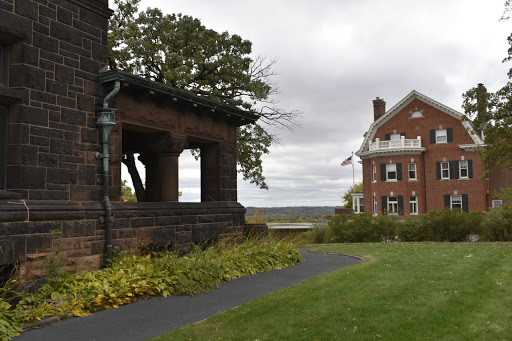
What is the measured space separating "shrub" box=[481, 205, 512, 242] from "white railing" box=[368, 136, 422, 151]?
1709cm

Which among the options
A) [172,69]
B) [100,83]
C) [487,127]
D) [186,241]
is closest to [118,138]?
[100,83]

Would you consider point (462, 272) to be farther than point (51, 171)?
Yes

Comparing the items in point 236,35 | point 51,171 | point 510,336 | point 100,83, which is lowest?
point 510,336

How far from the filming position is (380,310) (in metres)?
7.25

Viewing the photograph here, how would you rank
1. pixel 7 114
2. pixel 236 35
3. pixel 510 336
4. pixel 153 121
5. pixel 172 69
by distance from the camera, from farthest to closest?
1. pixel 236 35
2. pixel 172 69
3. pixel 153 121
4. pixel 7 114
5. pixel 510 336

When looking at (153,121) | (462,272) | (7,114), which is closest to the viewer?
(7,114)

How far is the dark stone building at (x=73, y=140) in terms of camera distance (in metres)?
8.42

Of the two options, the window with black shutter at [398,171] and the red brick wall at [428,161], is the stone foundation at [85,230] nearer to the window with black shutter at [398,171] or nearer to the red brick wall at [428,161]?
the window with black shutter at [398,171]

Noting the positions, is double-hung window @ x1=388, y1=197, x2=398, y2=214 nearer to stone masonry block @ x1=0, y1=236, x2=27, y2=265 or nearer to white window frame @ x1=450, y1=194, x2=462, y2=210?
white window frame @ x1=450, y1=194, x2=462, y2=210

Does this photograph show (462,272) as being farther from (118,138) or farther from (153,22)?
(153,22)

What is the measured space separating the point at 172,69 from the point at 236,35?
3.56m

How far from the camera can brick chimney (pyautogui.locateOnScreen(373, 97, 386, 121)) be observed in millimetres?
42125

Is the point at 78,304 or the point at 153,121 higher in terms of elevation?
the point at 153,121

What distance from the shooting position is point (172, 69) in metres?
19.5
